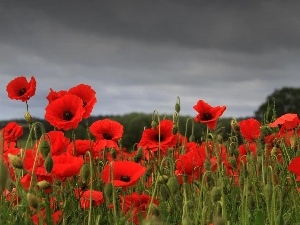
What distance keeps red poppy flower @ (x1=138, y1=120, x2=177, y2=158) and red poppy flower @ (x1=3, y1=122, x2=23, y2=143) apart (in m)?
1.06

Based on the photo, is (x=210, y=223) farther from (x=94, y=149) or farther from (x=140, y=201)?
(x=94, y=149)

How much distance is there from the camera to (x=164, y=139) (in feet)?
14.1

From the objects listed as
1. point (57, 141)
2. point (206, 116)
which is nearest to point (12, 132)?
point (57, 141)

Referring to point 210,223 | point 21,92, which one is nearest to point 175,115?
point 21,92

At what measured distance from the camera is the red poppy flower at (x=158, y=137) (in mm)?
4137

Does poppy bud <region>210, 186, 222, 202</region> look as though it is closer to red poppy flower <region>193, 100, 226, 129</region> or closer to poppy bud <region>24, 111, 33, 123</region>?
red poppy flower <region>193, 100, 226, 129</region>

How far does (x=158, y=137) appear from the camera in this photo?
428 centimetres

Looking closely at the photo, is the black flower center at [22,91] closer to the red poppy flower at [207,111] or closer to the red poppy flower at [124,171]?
the red poppy flower at [207,111]

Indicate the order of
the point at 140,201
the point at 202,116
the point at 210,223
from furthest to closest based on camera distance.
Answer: the point at 202,116
the point at 140,201
the point at 210,223

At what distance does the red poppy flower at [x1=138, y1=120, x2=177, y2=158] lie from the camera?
13.6 feet

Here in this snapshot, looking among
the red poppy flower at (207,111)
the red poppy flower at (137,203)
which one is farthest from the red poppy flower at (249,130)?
the red poppy flower at (137,203)

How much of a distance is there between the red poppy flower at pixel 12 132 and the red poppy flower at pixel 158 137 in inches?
41.8

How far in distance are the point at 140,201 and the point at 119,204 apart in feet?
1.80

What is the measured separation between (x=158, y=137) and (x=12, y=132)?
115 cm
